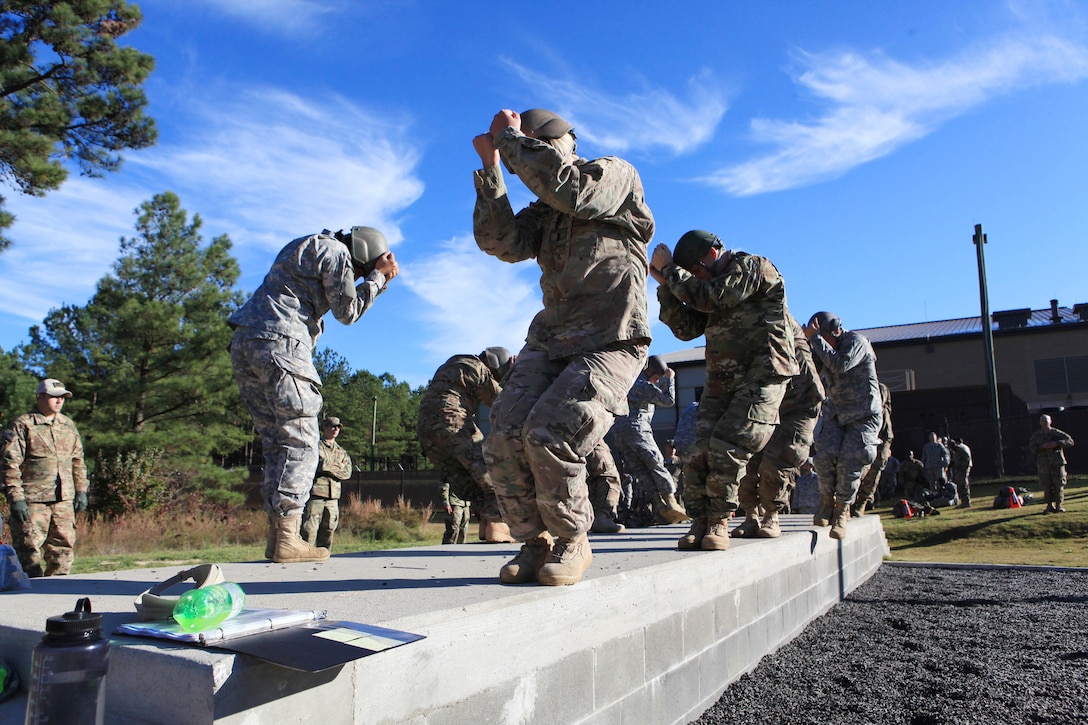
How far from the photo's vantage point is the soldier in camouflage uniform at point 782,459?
6086 mm

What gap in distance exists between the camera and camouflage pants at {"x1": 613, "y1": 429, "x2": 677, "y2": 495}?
35.0ft

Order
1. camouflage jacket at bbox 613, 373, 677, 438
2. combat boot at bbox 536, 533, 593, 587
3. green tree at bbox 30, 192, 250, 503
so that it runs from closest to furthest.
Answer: combat boot at bbox 536, 533, 593, 587 → camouflage jacket at bbox 613, 373, 677, 438 → green tree at bbox 30, 192, 250, 503

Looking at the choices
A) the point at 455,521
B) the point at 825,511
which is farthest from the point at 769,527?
the point at 455,521

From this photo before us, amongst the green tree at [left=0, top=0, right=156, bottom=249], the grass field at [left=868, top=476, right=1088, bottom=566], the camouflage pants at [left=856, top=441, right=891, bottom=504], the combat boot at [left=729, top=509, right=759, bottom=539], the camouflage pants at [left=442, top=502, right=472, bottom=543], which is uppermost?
the green tree at [left=0, top=0, right=156, bottom=249]

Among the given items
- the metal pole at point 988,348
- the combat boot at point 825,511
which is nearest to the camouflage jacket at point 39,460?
the combat boot at point 825,511

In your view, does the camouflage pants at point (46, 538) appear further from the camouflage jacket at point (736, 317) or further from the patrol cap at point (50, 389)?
the camouflage jacket at point (736, 317)

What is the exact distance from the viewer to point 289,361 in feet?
14.9

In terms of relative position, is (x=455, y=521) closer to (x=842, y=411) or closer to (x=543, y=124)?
(x=842, y=411)

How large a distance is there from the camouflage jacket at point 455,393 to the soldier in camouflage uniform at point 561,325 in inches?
170

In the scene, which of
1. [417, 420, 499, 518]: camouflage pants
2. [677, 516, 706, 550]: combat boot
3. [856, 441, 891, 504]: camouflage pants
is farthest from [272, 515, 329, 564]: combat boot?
[856, 441, 891, 504]: camouflage pants

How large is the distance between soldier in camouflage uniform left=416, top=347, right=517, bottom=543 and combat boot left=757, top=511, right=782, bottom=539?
2545 millimetres

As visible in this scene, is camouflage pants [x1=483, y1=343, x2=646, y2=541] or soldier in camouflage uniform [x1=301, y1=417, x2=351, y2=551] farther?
soldier in camouflage uniform [x1=301, y1=417, x2=351, y2=551]

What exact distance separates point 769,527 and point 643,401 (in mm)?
4979

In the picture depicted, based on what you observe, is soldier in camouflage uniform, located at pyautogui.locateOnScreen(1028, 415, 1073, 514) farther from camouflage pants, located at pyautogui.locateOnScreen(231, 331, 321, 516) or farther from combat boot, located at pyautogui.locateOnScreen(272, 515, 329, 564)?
camouflage pants, located at pyautogui.locateOnScreen(231, 331, 321, 516)
